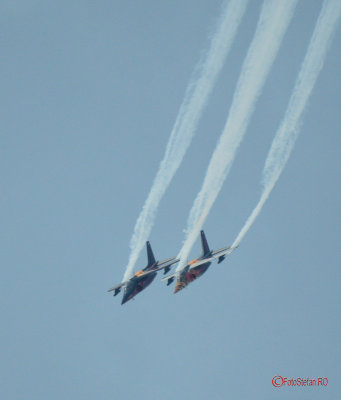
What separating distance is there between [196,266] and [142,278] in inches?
128

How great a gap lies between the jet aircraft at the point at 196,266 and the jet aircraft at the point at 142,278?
112cm

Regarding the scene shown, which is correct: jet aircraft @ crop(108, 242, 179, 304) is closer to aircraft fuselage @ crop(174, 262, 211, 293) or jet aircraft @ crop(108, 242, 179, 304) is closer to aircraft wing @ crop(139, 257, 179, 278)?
aircraft wing @ crop(139, 257, 179, 278)

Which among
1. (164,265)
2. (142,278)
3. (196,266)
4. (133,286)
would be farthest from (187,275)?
(133,286)

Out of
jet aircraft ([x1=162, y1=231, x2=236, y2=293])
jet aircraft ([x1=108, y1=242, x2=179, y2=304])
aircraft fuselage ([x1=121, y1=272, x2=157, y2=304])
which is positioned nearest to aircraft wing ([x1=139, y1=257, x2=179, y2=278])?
jet aircraft ([x1=108, y1=242, x2=179, y2=304])

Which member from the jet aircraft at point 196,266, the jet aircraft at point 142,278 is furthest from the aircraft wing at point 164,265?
the jet aircraft at point 196,266

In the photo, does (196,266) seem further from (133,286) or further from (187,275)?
(133,286)

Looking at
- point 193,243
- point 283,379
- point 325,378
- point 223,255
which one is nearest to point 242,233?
point 193,243

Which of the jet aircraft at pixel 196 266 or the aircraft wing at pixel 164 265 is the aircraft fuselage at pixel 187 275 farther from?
the aircraft wing at pixel 164 265

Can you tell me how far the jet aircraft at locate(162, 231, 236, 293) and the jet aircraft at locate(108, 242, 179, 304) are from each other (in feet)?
3.69

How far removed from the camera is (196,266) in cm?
4828

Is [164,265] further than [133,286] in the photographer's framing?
Yes

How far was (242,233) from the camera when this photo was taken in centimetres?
4103

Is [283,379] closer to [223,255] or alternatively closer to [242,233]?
[223,255]

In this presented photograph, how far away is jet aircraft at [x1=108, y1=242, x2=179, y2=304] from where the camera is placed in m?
48.1
